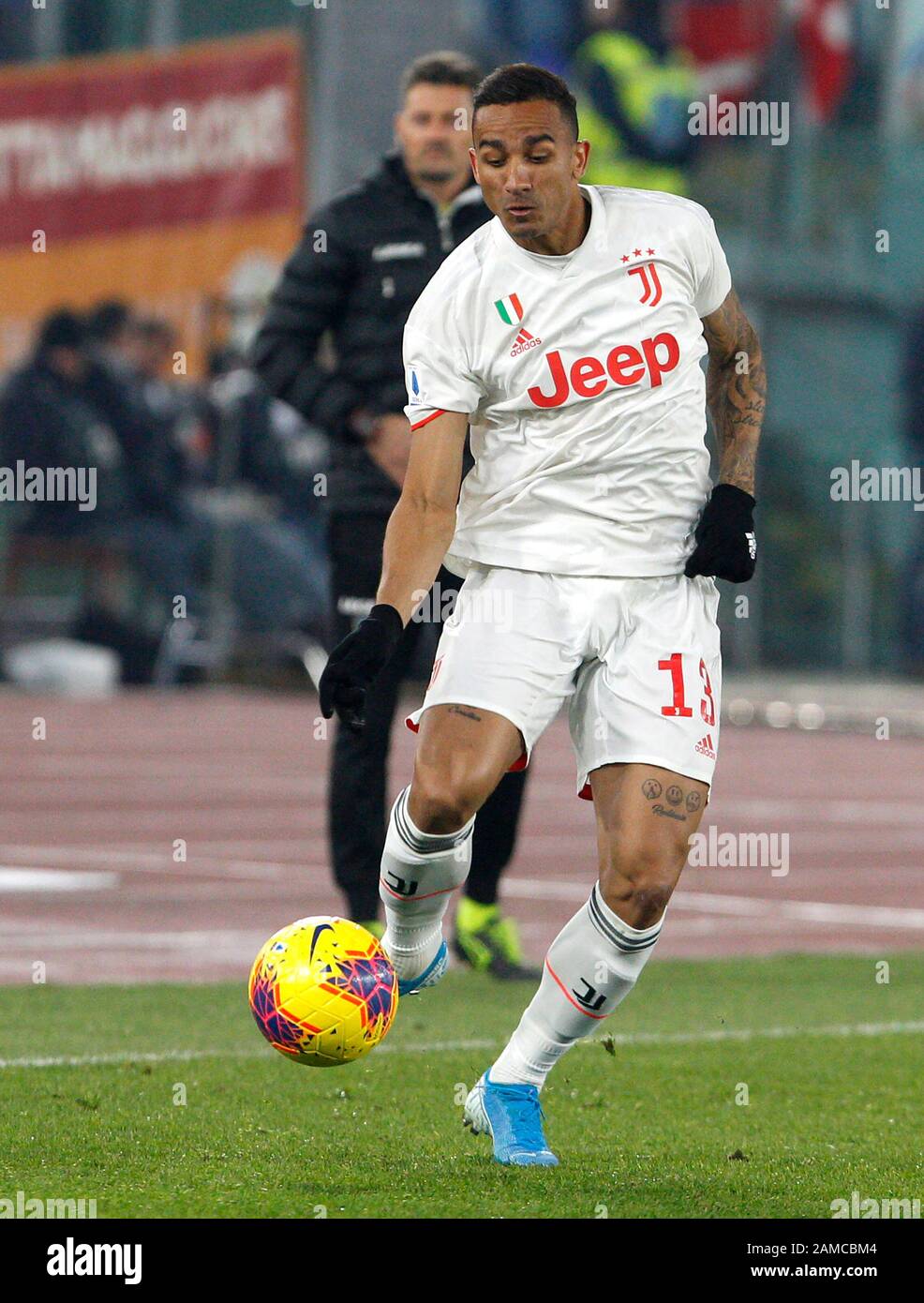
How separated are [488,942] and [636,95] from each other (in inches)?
825

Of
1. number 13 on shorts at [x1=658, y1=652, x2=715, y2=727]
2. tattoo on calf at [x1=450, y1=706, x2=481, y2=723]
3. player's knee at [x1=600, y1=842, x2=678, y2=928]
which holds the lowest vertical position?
player's knee at [x1=600, y1=842, x2=678, y2=928]

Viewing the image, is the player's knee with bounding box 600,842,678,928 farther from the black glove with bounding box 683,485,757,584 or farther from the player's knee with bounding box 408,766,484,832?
the black glove with bounding box 683,485,757,584

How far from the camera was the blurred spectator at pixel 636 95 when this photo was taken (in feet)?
93.1

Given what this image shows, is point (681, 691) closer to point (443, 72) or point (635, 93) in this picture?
point (443, 72)

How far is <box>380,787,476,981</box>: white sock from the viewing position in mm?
6086

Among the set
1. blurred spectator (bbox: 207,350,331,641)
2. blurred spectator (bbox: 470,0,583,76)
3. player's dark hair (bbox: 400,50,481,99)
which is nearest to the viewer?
player's dark hair (bbox: 400,50,481,99)

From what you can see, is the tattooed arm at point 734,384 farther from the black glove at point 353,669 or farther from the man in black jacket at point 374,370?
the man in black jacket at point 374,370

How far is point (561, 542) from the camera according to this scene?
5992 mm

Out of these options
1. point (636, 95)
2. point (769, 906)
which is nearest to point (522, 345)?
point (769, 906)

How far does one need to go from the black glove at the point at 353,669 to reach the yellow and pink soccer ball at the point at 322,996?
50 centimetres

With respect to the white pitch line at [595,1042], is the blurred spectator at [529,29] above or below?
above

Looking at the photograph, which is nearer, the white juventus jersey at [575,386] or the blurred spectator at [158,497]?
the white juventus jersey at [575,386]

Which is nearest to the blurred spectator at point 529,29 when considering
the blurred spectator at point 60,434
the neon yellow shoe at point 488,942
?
the blurred spectator at point 60,434

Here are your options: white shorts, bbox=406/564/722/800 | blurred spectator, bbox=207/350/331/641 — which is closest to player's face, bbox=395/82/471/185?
white shorts, bbox=406/564/722/800
